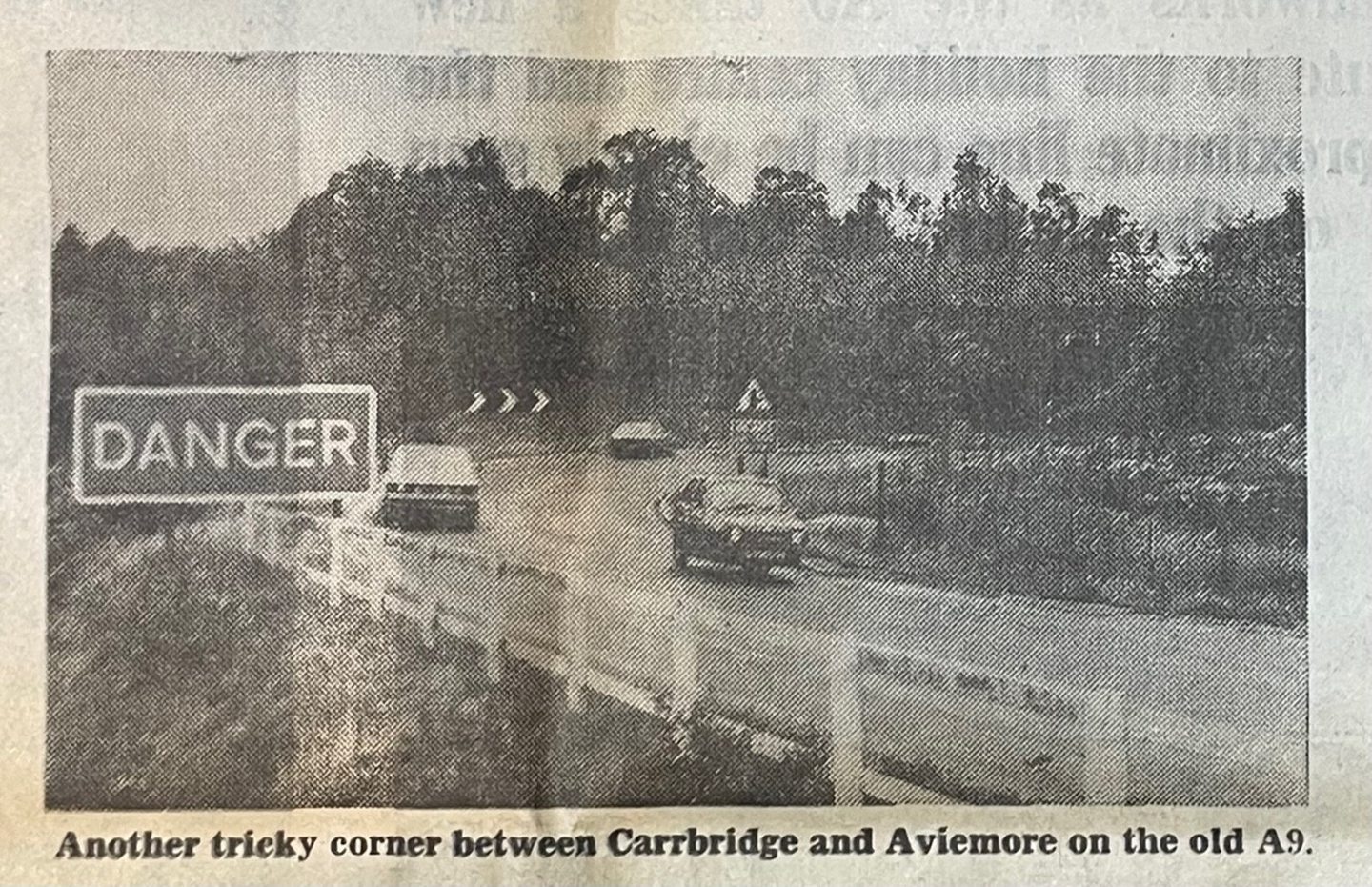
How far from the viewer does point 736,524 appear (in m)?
0.37

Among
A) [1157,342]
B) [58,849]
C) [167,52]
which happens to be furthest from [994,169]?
[58,849]

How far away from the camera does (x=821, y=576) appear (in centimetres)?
37

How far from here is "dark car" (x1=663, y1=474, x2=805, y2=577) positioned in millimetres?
374

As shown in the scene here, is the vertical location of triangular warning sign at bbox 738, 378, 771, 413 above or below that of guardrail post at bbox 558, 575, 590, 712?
above

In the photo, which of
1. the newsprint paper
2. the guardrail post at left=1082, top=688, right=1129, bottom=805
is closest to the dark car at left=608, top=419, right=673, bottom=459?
the newsprint paper

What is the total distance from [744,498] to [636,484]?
0.13 ft

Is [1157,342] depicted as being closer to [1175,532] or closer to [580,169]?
→ [1175,532]

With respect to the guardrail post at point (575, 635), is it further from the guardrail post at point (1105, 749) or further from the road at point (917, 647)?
the guardrail post at point (1105, 749)

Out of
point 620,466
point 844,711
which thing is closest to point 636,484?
point 620,466

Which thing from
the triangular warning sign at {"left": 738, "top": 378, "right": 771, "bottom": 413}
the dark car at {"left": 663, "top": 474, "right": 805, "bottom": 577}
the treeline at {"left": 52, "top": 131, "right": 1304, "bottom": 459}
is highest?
the treeline at {"left": 52, "top": 131, "right": 1304, "bottom": 459}

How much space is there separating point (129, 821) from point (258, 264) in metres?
0.21

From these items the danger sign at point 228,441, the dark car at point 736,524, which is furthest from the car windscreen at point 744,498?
the danger sign at point 228,441

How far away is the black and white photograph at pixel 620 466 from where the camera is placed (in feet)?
1.22

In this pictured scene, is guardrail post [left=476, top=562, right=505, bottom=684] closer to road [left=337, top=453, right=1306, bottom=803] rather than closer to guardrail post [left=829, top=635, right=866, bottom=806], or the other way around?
road [left=337, top=453, right=1306, bottom=803]
